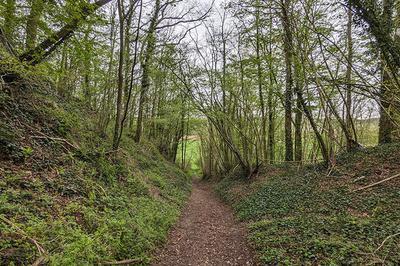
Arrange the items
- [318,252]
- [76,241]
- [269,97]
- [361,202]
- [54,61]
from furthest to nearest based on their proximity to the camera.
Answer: [269,97] → [54,61] → [361,202] → [318,252] → [76,241]

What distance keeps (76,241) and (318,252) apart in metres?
3.80

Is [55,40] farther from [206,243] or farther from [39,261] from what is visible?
[206,243]

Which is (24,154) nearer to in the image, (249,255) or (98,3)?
(98,3)

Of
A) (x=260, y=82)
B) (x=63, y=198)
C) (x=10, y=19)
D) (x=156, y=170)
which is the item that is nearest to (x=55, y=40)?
(x=10, y=19)

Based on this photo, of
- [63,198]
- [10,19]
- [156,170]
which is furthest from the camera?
[156,170]

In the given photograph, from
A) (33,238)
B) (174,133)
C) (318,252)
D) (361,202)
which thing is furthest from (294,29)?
(174,133)

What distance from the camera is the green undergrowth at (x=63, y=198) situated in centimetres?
294

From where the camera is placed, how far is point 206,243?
5.29m

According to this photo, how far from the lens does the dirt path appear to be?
4422 mm

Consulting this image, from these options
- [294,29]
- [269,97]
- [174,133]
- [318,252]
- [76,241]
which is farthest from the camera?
[174,133]

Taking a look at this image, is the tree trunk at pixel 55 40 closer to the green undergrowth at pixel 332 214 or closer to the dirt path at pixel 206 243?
the dirt path at pixel 206 243

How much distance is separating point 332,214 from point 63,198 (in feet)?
18.6

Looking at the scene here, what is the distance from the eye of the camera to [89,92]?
9.30 meters

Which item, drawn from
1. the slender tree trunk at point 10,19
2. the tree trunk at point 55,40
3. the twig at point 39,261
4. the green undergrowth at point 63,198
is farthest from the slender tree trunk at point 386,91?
the slender tree trunk at point 10,19
